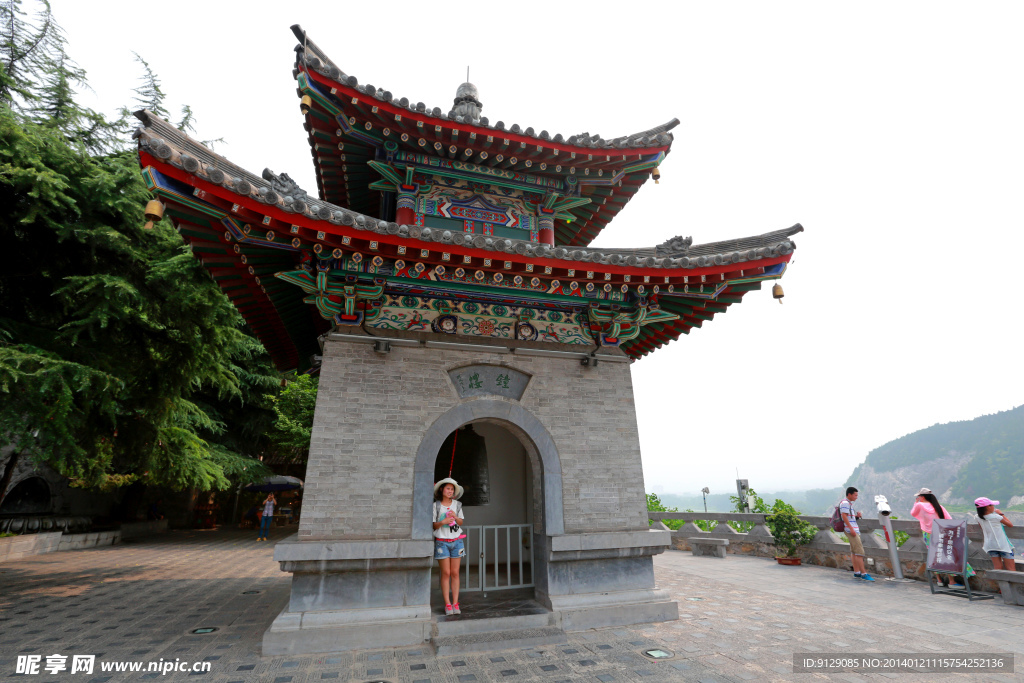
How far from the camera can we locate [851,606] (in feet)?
22.8

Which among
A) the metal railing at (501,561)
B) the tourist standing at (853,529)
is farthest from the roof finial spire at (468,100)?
the tourist standing at (853,529)

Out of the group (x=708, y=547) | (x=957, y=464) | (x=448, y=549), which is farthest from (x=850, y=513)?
(x=957, y=464)

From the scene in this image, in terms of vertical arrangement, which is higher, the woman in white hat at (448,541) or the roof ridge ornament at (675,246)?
the roof ridge ornament at (675,246)

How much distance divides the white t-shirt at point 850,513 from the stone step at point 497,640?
6.78 m

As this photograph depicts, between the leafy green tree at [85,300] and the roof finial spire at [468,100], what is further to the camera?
the roof finial spire at [468,100]

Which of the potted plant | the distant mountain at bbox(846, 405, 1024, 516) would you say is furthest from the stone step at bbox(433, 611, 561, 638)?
the distant mountain at bbox(846, 405, 1024, 516)

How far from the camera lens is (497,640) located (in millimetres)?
5320

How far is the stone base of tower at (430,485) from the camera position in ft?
17.4

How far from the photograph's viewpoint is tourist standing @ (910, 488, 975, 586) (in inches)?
317

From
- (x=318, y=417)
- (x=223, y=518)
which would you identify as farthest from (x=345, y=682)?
(x=223, y=518)

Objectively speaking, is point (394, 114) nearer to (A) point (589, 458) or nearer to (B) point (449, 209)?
(B) point (449, 209)

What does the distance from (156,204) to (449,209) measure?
3724 millimetres

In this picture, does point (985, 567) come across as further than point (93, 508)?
No

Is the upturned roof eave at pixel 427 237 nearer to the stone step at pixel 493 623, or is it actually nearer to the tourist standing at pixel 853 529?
the stone step at pixel 493 623
